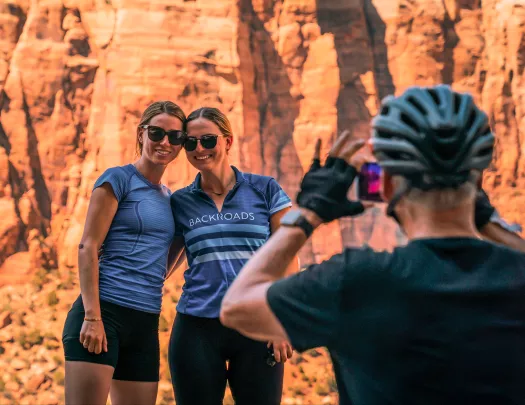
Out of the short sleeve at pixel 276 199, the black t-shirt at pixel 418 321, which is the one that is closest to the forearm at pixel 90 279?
the short sleeve at pixel 276 199

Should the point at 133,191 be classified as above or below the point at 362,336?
above

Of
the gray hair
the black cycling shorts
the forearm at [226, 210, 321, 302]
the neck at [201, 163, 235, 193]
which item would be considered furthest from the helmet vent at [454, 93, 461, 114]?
the black cycling shorts

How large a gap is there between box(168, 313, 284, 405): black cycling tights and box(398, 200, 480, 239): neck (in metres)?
1.87

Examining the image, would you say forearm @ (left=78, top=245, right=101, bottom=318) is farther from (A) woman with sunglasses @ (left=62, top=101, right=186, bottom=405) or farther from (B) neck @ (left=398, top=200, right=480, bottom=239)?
(B) neck @ (left=398, top=200, right=480, bottom=239)

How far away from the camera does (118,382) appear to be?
11.0ft

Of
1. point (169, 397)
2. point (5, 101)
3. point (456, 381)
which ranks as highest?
point (5, 101)

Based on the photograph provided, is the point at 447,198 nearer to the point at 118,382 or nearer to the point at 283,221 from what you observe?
the point at 283,221

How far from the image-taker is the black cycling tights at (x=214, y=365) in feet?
10.6

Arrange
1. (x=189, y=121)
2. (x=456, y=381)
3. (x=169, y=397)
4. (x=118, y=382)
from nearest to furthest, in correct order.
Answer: (x=456, y=381), (x=118, y=382), (x=189, y=121), (x=169, y=397)

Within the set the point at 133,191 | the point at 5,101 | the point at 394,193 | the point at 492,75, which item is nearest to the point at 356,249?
the point at 394,193

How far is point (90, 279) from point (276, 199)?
2.85 feet

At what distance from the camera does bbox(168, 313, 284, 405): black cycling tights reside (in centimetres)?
324

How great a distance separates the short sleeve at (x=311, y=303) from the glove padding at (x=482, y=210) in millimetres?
444

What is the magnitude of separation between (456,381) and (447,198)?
1.11ft
